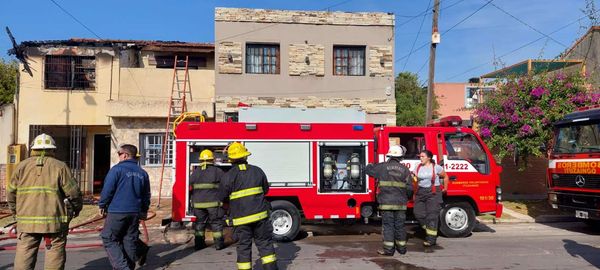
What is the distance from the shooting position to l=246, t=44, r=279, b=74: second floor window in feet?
55.1

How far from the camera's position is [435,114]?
1257 inches

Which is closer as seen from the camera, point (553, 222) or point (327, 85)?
point (553, 222)

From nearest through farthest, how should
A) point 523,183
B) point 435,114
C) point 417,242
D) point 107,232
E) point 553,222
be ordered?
point 107,232
point 417,242
point 553,222
point 523,183
point 435,114

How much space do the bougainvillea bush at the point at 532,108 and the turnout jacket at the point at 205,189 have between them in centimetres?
774

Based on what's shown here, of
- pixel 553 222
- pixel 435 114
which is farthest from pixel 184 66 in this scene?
pixel 435 114

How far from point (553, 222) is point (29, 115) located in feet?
51.8

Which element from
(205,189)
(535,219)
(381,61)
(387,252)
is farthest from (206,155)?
(381,61)

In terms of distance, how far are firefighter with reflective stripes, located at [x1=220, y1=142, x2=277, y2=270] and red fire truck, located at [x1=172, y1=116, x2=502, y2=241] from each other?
2719 millimetres

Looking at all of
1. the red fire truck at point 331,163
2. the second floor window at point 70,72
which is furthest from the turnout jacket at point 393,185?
the second floor window at point 70,72

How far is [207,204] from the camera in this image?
310 inches

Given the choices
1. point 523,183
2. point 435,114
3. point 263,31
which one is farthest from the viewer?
point 435,114

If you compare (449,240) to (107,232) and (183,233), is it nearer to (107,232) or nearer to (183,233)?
(183,233)

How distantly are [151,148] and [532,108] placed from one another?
1154 centimetres

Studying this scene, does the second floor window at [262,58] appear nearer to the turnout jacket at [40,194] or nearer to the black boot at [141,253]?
the black boot at [141,253]
